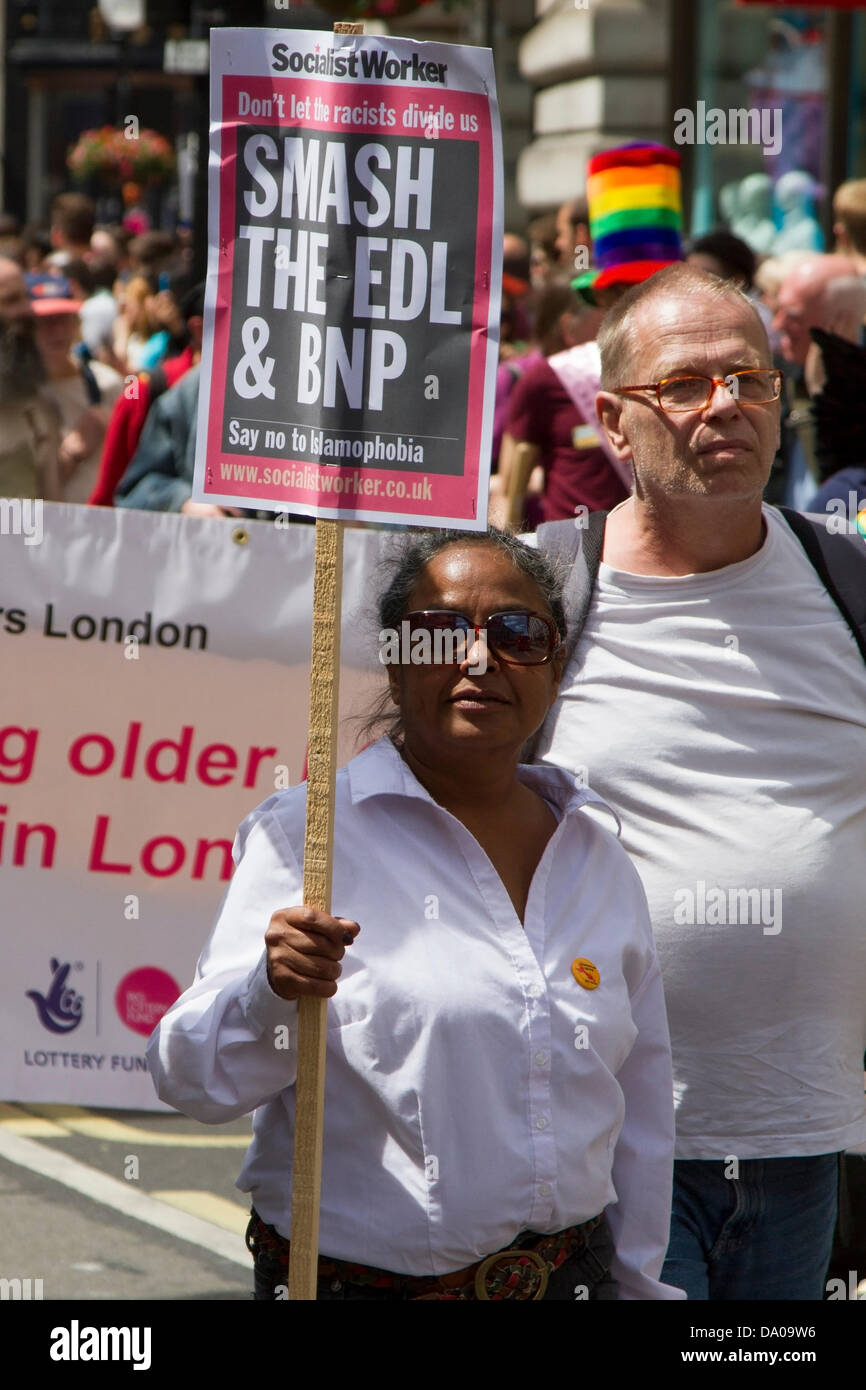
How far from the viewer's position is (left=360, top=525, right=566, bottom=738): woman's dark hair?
114 inches

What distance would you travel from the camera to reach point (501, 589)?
2.83 m

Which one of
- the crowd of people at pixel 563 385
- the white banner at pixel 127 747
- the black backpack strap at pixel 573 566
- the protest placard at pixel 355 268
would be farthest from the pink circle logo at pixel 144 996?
the protest placard at pixel 355 268

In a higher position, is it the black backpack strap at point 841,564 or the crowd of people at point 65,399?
the crowd of people at point 65,399

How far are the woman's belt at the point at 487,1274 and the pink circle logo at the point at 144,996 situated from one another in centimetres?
284

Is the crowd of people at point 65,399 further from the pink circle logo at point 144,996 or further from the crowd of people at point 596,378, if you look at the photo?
the pink circle logo at point 144,996

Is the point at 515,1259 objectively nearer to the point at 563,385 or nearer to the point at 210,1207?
the point at 210,1207

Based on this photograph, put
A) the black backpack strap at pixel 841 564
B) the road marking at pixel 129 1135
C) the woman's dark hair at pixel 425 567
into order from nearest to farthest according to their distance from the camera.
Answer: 1. the woman's dark hair at pixel 425 567
2. the black backpack strap at pixel 841 564
3. the road marking at pixel 129 1135

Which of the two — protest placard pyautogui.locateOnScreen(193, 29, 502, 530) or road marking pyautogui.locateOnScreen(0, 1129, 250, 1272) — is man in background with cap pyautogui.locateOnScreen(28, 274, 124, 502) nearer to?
road marking pyautogui.locateOnScreen(0, 1129, 250, 1272)

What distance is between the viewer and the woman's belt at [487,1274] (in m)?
2.57

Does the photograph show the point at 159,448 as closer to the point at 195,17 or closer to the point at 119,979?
the point at 119,979

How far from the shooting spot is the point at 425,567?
2902 mm

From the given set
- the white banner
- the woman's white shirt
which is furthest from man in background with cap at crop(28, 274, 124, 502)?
the woman's white shirt

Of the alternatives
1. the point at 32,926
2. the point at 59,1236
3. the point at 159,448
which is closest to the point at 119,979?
the point at 32,926
